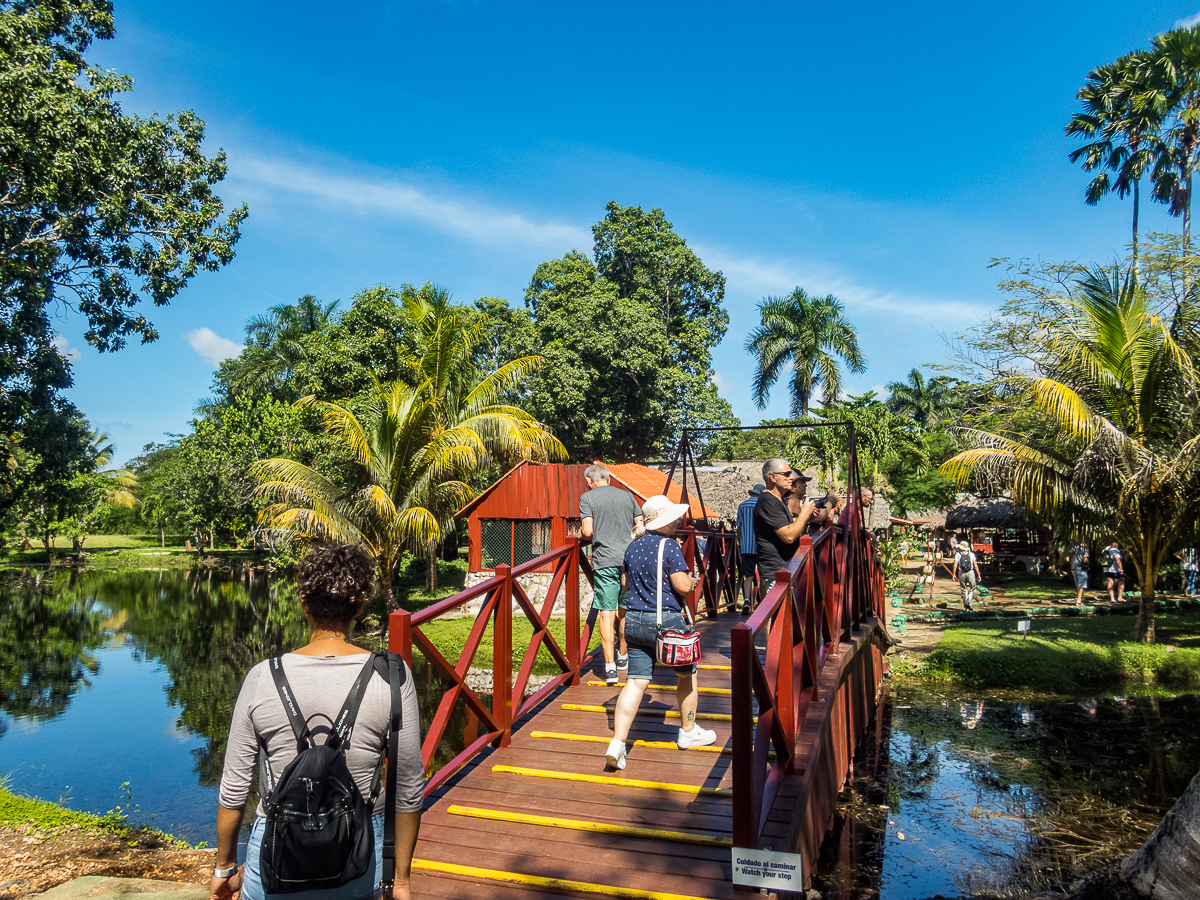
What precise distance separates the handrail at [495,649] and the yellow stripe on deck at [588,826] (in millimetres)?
366

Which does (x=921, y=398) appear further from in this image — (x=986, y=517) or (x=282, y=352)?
(x=282, y=352)

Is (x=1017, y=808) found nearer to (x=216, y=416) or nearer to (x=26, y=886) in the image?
(x=26, y=886)

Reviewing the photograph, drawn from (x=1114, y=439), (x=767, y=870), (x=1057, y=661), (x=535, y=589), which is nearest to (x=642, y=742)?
(x=767, y=870)

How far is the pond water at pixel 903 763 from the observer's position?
6.56 m

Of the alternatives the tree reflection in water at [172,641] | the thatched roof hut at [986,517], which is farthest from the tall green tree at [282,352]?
the thatched roof hut at [986,517]

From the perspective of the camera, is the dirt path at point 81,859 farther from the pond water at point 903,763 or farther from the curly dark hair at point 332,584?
the curly dark hair at point 332,584

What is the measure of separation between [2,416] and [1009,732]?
17520 millimetres

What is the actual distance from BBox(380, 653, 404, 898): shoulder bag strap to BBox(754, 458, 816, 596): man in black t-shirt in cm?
409

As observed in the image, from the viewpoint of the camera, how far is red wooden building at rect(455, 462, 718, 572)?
22984 millimetres

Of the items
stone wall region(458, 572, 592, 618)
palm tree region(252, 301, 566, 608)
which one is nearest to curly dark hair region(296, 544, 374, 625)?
palm tree region(252, 301, 566, 608)

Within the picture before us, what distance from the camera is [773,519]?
6172 mm

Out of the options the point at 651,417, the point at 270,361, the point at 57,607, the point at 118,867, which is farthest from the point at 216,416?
the point at 118,867

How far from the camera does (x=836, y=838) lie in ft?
22.6

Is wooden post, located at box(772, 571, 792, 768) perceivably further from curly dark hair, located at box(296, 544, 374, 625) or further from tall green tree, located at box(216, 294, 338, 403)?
tall green tree, located at box(216, 294, 338, 403)
